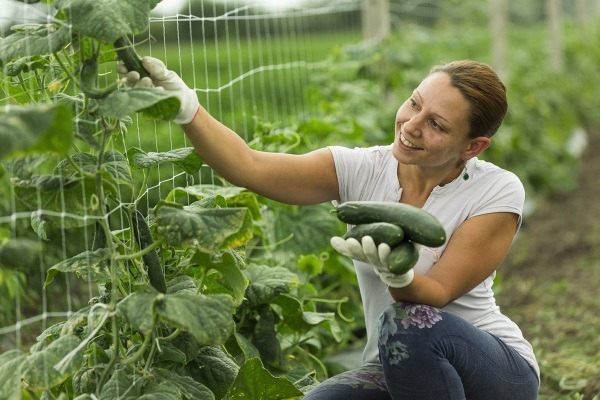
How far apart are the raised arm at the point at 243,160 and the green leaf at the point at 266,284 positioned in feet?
0.99

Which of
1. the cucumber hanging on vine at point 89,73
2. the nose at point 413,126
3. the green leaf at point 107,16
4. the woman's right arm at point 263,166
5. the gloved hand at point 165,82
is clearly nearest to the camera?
the green leaf at point 107,16

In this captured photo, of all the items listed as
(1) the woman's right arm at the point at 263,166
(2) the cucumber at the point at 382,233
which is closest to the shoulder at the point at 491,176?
(1) the woman's right arm at the point at 263,166

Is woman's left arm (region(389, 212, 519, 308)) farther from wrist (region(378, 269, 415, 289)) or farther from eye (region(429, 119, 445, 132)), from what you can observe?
eye (region(429, 119, 445, 132))

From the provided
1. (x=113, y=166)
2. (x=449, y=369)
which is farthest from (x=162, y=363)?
(x=449, y=369)

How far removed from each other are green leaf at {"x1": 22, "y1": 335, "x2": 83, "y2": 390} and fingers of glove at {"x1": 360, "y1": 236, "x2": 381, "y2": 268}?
0.70 metres

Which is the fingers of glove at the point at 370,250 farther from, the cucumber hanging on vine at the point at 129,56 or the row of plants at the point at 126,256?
the cucumber hanging on vine at the point at 129,56

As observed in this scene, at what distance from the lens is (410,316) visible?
243cm

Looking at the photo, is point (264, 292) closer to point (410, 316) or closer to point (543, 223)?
point (410, 316)

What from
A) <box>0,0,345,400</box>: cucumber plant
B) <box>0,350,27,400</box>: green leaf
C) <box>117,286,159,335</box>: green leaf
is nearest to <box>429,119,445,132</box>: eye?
<box>0,0,345,400</box>: cucumber plant

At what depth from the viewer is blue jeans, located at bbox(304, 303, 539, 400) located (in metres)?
2.43

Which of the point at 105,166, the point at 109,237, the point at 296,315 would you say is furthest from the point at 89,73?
the point at 296,315

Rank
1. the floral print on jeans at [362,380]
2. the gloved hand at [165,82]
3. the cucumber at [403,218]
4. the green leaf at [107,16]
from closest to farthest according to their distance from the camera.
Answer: the green leaf at [107,16]
the gloved hand at [165,82]
the cucumber at [403,218]
the floral print on jeans at [362,380]

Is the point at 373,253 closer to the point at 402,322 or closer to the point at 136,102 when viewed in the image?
the point at 402,322

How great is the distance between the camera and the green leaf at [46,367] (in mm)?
1967
